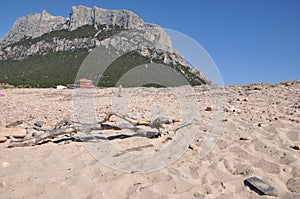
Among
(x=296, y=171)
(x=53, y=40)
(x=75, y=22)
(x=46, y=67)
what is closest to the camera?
(x=296, y=171)

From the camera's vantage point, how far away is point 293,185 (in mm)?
3074

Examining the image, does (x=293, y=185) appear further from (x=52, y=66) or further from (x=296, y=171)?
(x=52, y=66)

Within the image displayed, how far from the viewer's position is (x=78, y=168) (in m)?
3.98

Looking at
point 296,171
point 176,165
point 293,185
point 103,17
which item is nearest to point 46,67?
point 103,17

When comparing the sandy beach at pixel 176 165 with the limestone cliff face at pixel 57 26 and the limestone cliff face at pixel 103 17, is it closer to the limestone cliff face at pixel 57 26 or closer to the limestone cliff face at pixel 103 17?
the limestone cliff face at pixel 57 26

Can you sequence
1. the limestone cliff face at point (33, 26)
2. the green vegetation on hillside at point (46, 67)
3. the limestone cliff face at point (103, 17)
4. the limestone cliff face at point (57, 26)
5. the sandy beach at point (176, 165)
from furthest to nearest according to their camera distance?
the limestone cliff face at point (33, 26), the limestone cliff face at point (103, 17), the limestone cliff face at point (57, 26), the green vegetation on hillside at point (46, 67), the sandy beach at point (176, 165)

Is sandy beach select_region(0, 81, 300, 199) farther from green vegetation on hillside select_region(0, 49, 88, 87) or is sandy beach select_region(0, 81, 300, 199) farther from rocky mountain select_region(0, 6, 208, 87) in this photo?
green vegetation on hillside select_region(0, 49, 88, 87)

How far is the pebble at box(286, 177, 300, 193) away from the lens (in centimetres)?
300

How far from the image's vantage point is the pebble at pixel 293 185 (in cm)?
300

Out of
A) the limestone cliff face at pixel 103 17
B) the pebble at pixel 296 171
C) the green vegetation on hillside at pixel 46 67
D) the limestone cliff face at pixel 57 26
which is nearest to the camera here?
the pebble at pixel 296 171

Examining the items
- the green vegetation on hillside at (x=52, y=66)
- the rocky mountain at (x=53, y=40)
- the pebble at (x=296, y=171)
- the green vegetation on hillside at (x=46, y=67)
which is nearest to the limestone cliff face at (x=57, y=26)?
the rocky mountain at (x=53, y=40)

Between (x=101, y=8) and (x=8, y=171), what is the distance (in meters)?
134

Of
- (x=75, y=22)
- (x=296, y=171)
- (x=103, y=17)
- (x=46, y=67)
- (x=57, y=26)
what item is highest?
(x=103, y=17)

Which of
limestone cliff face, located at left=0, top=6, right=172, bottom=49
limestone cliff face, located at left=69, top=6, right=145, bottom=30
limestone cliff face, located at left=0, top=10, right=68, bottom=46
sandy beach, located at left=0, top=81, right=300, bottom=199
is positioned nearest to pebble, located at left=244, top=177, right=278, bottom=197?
sandy beach, located at left=0, top=81, right=300, bottom=199
